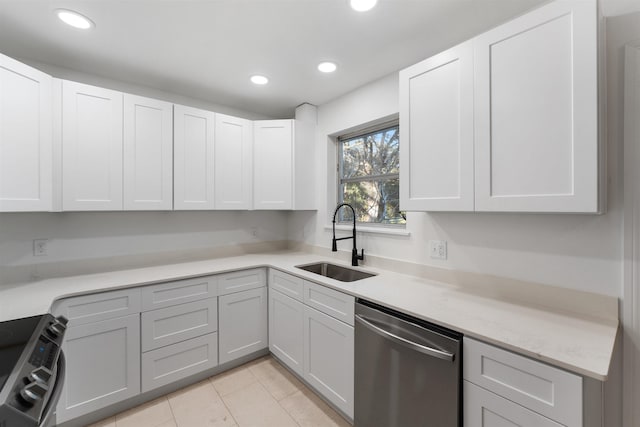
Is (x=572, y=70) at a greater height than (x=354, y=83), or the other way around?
(x=354, y=83)

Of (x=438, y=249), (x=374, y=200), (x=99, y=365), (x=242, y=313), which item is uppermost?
(x=374, y=200)

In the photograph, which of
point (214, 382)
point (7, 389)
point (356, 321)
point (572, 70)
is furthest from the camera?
point (214, 382)

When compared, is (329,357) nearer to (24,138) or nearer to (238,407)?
(238,407)

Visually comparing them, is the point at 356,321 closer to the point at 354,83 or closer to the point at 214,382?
the point at 214,382

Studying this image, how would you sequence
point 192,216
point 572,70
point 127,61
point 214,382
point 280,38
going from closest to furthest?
point 572,70
point 280,38
point 127,61
point 214,382
point 192,216

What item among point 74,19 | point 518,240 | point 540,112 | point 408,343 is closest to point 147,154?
point 74,19

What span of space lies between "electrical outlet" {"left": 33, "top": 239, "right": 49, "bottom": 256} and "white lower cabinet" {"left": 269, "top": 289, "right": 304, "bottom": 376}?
170cm

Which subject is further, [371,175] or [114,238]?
[371,175]

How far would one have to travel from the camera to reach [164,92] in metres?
2.53

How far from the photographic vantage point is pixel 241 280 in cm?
235

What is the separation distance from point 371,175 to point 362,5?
138cm

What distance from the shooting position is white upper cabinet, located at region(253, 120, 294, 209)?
2.79 meters

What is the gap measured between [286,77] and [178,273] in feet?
5.98

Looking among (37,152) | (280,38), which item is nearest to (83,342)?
(37,152)
